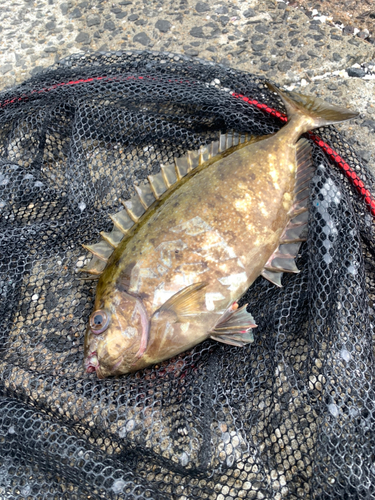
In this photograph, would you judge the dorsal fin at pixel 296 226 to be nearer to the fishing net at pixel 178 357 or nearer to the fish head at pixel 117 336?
the fishing net at pixel 178 357

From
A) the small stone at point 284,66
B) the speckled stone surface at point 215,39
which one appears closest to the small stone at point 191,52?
the speckled stone surface at point 215,39

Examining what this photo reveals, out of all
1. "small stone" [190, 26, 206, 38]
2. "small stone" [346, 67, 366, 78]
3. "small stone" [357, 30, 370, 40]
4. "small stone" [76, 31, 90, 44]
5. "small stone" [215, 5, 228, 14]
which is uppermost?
"small stone" [215, 5, 228, 14]

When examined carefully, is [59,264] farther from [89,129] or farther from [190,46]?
[190,46]

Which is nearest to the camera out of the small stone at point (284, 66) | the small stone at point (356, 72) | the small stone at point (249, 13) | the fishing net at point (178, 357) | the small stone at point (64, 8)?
the fishing net at point (178, 357)

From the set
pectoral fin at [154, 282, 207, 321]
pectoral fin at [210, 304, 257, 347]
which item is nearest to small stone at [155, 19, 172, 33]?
pectoral fin at [154, 282, 207, 321]

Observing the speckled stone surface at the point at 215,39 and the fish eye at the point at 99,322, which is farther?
the speckled stone surface at the point at 215,39

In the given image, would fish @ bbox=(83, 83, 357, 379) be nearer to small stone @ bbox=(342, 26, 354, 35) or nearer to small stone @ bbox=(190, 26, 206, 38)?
small stone @ bbox=(342, 26, 354, 35)

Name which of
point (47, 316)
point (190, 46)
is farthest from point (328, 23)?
point (47, 316)
